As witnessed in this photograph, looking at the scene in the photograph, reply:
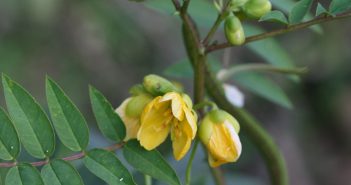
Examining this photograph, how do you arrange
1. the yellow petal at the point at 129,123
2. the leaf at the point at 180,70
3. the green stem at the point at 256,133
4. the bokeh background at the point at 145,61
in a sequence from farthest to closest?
the bokeh background at the point at 145,61, the leaf at the point at 180,70, the green stem at the point at 256,133, the yellow petal at the point at 129,123

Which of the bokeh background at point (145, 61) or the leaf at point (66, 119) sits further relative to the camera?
the bokeh background at point (145, 61)

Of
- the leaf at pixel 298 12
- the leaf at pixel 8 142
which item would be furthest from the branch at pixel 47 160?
the leaf at pixel 298 12

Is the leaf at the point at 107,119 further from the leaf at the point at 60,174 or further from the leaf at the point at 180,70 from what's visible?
the leaf at the point at 180,70

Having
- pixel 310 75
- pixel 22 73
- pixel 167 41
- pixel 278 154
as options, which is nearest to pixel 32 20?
pixel 22 73

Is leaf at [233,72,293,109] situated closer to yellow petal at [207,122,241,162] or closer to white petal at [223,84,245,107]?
white petal at [223,84,245,107]

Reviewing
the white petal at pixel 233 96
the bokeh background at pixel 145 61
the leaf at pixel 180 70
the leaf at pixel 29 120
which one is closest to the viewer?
the leaf at pixel 29 120

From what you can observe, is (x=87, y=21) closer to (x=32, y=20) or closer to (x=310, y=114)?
(x=32, y=20)
